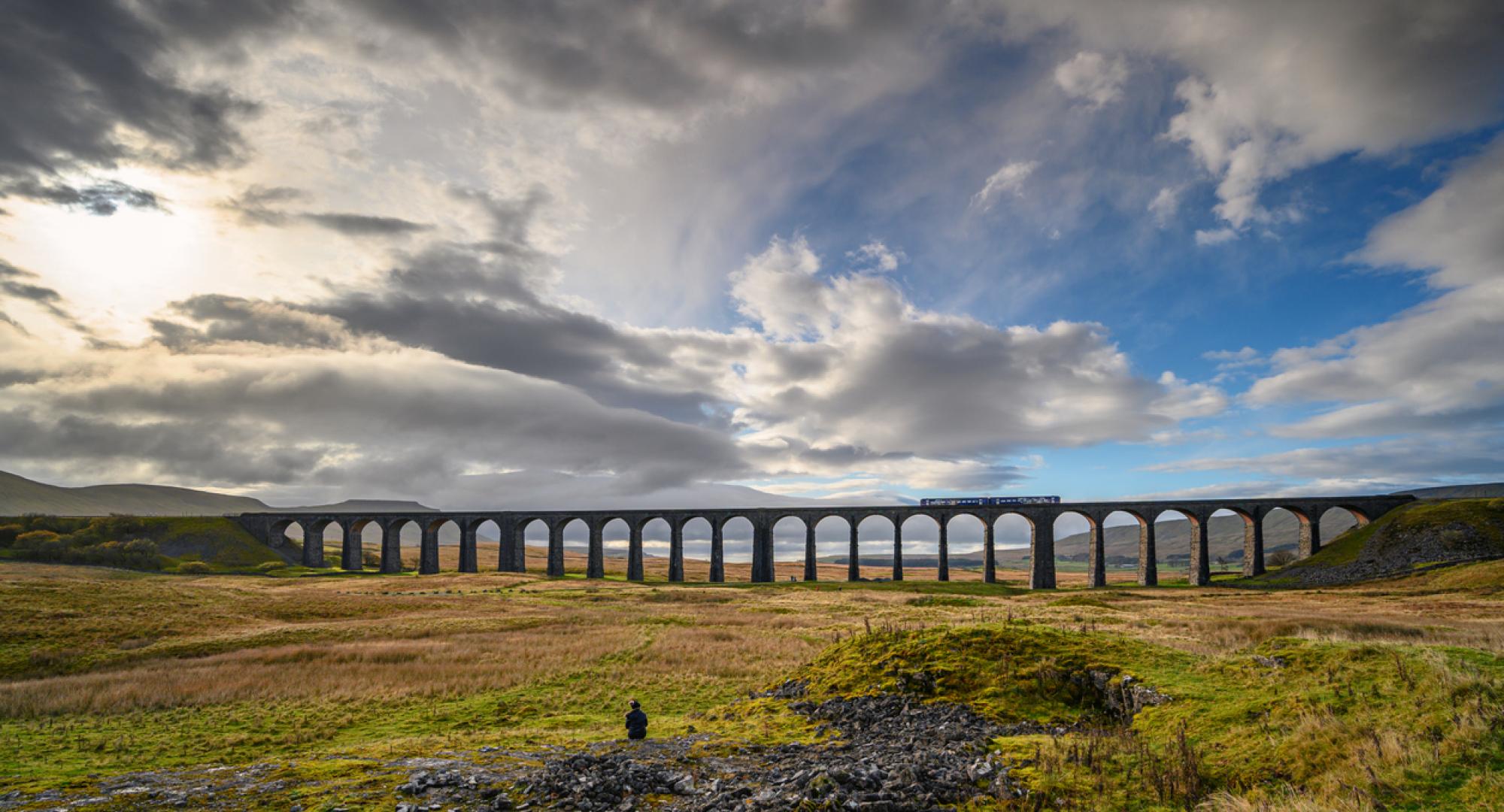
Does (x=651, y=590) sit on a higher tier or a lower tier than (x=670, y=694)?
lower

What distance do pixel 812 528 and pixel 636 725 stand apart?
3143 inches

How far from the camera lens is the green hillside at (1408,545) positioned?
214 ft

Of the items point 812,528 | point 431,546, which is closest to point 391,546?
point 431,546

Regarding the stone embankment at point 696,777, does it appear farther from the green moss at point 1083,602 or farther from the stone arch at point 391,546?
the stone arch at point 391,546

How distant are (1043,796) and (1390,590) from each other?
71965 millimetres

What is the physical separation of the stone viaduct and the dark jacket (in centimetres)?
7349

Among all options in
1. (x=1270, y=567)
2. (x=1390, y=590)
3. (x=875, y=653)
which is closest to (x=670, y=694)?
(x=875, y=653)

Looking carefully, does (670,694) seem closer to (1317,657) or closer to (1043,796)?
(1043,796)

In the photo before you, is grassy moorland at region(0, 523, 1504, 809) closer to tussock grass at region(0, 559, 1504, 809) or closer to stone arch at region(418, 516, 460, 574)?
tussock grass at region(0, 559, 1504, 809)

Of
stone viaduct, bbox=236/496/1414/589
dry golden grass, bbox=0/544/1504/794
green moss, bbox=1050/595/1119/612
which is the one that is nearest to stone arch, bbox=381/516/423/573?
stone viaduct, bbox=236/496/1414/589

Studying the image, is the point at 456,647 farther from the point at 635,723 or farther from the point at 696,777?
the point at 696,777

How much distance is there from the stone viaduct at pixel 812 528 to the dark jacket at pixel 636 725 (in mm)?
73489

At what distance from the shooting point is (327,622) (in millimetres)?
40938

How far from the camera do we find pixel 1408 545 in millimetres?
68312
